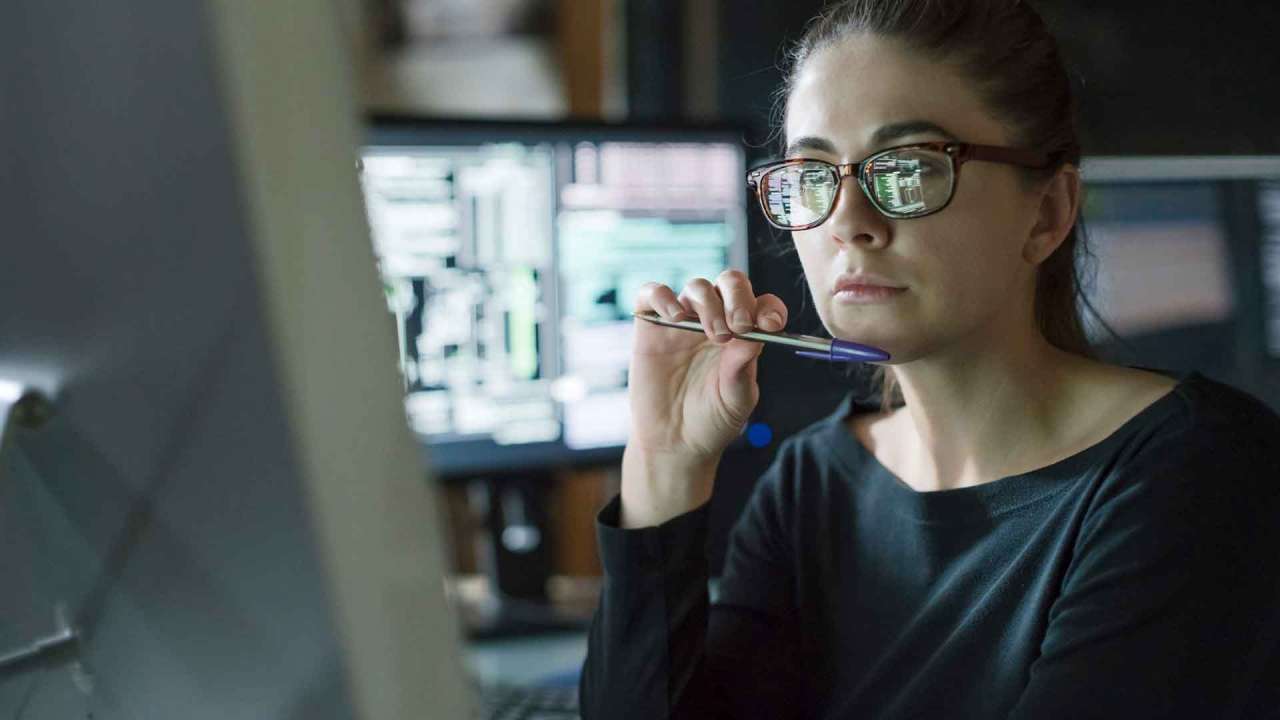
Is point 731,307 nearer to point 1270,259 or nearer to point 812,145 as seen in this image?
point 812,145

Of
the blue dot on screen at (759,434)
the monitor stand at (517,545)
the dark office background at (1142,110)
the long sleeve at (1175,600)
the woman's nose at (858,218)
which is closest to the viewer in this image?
the long sleeve at (1175,600)

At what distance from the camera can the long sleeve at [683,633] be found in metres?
0.92

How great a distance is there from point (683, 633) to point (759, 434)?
42 cm

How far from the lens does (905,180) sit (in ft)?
2.76

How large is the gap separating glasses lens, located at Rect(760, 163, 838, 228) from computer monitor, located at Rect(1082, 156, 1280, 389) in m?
0.34

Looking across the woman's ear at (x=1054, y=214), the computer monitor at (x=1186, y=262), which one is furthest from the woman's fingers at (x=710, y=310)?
the computer monitor at (x=1186, y=262)

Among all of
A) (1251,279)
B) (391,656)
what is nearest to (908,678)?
(1251,279)

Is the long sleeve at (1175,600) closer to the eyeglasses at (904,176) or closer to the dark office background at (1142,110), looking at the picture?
the eyeglasses at (904,176)

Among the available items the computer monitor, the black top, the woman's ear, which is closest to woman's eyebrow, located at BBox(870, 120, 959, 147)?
the woman's ear

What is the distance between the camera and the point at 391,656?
319mm

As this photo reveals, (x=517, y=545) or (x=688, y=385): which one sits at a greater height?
(x=688, y=385)

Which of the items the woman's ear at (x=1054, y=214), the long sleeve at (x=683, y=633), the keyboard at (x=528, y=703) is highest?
the woman's ear at (x=1054, y=214)

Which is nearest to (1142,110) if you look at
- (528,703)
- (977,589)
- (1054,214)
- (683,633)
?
(1054,214)

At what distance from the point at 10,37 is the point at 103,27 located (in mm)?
72
